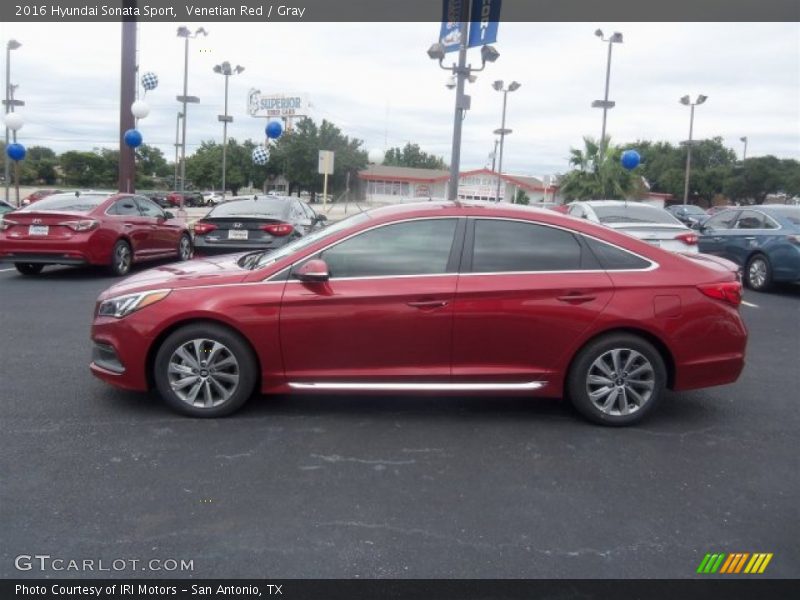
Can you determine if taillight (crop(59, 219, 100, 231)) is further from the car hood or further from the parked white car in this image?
the parked white car

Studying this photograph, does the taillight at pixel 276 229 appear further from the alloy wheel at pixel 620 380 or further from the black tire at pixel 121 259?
the alloy wheel at pixel 620 380

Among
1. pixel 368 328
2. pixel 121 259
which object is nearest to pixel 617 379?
pixel 368 328

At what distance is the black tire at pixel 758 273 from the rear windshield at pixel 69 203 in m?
10.8

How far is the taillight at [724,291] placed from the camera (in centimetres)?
525

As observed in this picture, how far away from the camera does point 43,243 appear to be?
11.6 metres

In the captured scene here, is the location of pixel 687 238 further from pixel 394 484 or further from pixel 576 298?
pixel 394 484

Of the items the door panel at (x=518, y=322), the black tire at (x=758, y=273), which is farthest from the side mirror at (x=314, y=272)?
the black tire at (x=758, y=273)

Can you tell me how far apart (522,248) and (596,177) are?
3930 cm

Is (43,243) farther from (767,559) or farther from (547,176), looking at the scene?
(547,176)

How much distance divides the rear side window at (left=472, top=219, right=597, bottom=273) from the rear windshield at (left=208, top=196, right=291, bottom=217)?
22.4 feet

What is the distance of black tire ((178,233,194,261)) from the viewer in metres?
14.6

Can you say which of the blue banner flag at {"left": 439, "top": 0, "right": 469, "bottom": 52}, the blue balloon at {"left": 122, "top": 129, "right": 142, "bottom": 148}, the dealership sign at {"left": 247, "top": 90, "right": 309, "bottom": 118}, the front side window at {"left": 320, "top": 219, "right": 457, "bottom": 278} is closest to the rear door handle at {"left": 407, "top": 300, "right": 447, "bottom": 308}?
the front side window at {"left": 320, "top": 219, "right": 457, "bottom": 278}

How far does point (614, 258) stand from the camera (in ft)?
17.4

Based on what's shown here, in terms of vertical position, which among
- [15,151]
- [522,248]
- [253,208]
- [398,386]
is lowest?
[398,386]
